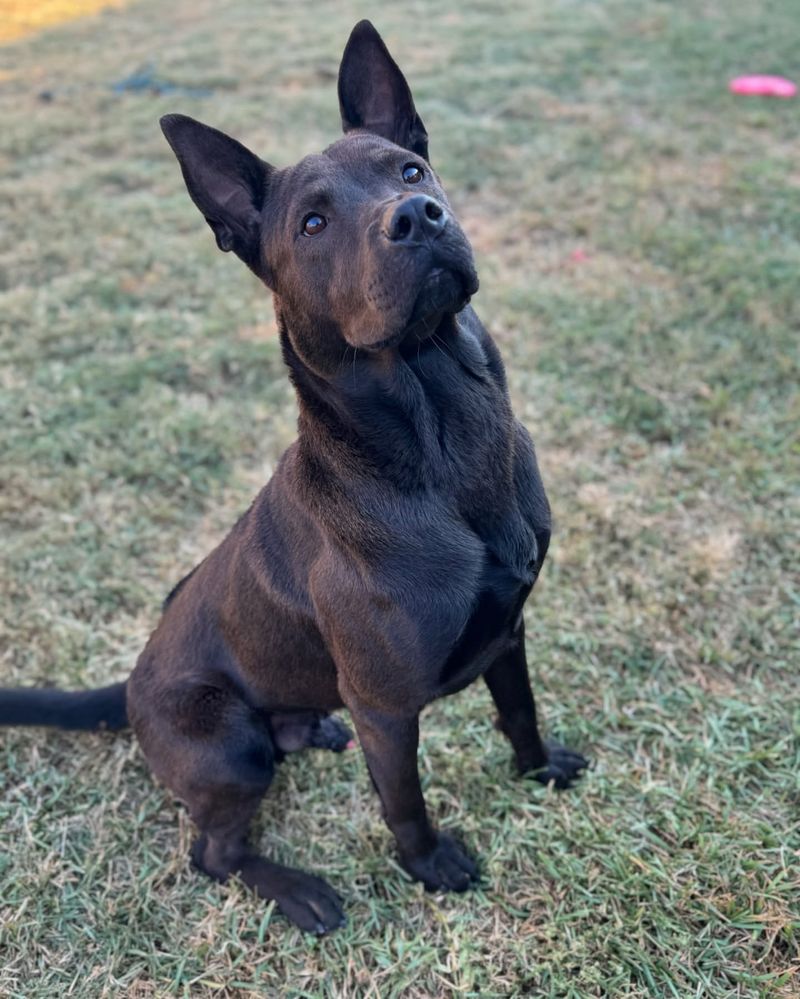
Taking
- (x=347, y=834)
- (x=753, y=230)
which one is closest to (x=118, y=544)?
(x=347, y=834)

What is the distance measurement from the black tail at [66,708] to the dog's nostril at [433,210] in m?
1.74

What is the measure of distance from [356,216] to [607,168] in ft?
16.3

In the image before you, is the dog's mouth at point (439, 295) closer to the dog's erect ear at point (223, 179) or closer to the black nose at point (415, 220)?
the black nose at point (415, 220)

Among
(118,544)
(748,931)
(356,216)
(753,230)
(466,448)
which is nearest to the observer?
(356,216)

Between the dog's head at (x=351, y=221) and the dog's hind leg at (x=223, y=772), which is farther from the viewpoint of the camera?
the dog's hind leg at (x=223, y=772)

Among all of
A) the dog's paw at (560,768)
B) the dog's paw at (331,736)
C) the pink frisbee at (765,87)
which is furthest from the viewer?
the pink frisbee at (765,87)

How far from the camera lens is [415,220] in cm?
167

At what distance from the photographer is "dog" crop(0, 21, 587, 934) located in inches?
72.1

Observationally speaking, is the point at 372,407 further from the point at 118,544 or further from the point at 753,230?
the point at 753,230

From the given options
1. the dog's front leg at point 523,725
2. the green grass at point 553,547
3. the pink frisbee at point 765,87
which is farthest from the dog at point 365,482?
the pink frisbee at point 765,87

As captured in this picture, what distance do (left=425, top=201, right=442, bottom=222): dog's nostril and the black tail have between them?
68.6 inches

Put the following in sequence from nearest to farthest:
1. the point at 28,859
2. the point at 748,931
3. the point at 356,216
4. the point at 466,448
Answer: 1. the point at 356,216
2. the point at 466,448
3. the point at 748,931
4. the point at 28,859

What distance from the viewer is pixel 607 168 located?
6145 millimetres

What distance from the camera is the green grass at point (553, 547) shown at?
2.32 m
